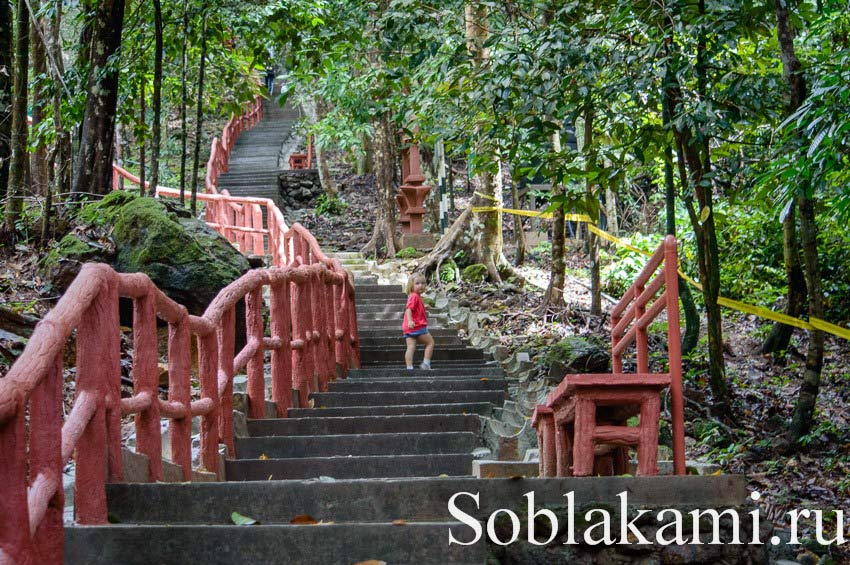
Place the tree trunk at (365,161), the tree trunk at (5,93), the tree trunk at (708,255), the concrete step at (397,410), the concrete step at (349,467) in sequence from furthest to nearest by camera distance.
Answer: the tree trunk at (365,161)
the tree trunk at (5,93)
the tree trunk at (708,255)
the concrete step at (397,410)
the concrete step at (349,467)

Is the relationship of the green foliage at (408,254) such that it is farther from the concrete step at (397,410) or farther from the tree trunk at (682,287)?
the concrete step at (397,410)

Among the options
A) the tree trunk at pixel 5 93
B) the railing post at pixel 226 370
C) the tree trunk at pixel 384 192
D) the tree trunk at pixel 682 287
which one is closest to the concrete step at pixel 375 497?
the railing post at pixel 226 370

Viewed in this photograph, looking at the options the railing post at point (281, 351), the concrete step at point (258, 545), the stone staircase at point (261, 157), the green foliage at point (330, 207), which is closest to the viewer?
the concrete step at point (258, 545)

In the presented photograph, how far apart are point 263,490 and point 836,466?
16.8ft

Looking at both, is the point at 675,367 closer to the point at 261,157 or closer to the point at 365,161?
the point at 365,161

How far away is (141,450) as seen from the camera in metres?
4.75

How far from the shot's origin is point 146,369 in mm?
4715

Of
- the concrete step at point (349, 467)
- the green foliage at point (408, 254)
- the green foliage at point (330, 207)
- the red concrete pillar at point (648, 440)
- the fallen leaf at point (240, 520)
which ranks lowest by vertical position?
the concrete step at point (349, 467)

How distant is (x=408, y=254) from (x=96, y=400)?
582 inches

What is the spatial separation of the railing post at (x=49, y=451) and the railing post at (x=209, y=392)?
201 centimetres

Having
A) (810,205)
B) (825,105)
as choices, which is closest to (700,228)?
(810,205)

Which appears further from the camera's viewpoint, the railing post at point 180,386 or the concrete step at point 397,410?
the concrete step at point 397,410

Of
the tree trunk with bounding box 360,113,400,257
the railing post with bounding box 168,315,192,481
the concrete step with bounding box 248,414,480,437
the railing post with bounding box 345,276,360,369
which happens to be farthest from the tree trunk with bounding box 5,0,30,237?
the tree trunk with bounding box 360,113,400,257

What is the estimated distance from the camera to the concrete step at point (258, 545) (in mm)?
3719
